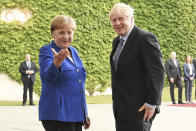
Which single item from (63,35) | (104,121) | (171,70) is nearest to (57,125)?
(63,35)

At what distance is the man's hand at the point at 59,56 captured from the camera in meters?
3.37

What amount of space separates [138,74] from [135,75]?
3cm

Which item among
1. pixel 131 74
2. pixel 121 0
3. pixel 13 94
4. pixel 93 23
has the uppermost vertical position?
pixel 121 0

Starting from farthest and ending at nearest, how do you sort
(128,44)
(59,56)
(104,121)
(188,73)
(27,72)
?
(188,73) → (27,72) → (104,121) → (128,44) → (59,56)

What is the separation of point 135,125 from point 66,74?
73 centimetres

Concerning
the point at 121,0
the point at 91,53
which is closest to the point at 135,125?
the point at 91,53

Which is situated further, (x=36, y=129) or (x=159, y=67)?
(x=36, y=129)

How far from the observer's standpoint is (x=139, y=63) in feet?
11.6

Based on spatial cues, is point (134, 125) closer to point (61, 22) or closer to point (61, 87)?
point (61, 87)

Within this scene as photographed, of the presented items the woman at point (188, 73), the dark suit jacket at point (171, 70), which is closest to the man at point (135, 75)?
the dark suit jacket at point (171, 70)

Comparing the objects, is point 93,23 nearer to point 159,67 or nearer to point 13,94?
point 13,94

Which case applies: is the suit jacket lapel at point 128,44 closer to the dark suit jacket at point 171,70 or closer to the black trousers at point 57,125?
the black trousers at point 57,125

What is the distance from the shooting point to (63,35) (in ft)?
11.8

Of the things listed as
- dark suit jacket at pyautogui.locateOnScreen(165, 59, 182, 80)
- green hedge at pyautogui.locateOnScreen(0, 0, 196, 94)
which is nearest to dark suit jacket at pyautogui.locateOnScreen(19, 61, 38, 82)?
green hedge at pyautogui.locateOnScreen(0, 0, 196, 94)
